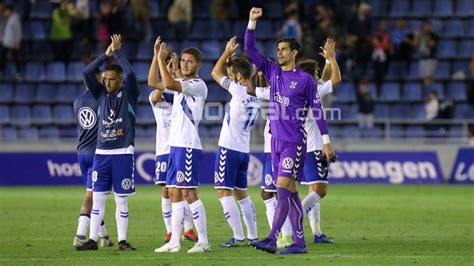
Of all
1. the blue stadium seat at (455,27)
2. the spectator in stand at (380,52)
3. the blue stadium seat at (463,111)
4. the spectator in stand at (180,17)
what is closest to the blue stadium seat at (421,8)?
the blue stadium seat at (455,27)

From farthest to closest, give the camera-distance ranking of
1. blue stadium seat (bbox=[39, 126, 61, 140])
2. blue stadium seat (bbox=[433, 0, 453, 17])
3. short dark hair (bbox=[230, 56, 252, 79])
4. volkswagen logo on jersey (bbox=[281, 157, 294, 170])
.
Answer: blue stadium seat (bbox=[433, 0, 453, 17]), blue stadium seat (bbox=[39, 126, 61, 140]), short dark hair (bbox=[230, 56, 252, 79]), volkswagen logo on jersey (bbox=[281, 157, 294, 170])

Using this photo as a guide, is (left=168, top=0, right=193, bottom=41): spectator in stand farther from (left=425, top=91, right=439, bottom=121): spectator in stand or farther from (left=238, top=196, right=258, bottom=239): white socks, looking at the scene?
(left=238, top=196, right=258, bottom=239): white socks

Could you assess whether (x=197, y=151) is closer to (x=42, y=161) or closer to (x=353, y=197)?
(x=353, y=197)

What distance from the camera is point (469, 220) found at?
21.4 meters

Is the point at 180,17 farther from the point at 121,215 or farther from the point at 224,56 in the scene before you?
the point at 121,215

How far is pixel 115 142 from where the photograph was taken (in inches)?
634

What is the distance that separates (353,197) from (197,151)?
41.2 feet

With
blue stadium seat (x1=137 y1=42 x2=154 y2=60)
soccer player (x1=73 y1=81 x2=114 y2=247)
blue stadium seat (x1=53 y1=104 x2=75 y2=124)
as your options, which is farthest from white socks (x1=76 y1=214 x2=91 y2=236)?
blue stadium seat (x1=137 y1=42 x2=154 y2=60)

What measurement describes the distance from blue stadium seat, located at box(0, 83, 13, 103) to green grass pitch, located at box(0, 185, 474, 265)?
604 cm

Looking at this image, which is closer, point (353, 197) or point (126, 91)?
point (126, 91)

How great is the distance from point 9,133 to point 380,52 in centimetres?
1129

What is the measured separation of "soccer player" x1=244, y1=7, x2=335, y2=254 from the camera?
15.2 m

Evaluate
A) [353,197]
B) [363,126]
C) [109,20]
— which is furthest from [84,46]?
[353,197]

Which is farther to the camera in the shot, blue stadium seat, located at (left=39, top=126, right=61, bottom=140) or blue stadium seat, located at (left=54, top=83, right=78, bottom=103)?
blue stadium seat, located at (left=54, top=83, right=78, bottom=103)
